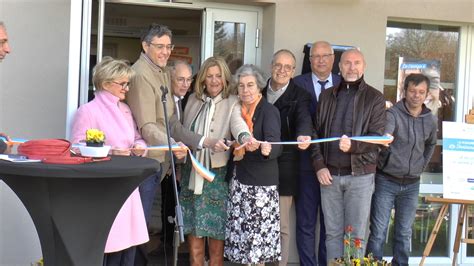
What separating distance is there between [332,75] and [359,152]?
94 cm

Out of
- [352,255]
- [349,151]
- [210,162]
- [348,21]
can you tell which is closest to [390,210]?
[352,255]

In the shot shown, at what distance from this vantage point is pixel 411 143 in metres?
4.88

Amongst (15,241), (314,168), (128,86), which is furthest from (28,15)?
(314,168)

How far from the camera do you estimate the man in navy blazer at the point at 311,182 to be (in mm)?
4922

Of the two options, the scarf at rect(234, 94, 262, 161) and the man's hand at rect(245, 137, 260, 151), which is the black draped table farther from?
the scarf at rect(234, 94, 262, 161)

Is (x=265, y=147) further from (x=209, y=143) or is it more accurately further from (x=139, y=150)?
(x=139, y=150)

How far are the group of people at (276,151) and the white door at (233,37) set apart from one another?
0.81 m

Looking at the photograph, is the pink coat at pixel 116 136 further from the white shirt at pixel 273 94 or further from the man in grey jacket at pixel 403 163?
the man in grey jacket at pixel 403 163

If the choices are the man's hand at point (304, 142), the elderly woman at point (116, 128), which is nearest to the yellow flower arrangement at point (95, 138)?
the elderly woman at point (116, 128)

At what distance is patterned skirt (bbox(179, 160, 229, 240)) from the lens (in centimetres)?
454

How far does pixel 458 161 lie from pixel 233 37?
7.66ft

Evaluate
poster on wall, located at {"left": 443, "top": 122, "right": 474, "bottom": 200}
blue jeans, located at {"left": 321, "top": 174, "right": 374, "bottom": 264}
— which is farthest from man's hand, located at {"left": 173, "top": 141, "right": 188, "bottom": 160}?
poster on wall, located at {"left": 443, "top": 122, "right": 474, "bottom": 200}

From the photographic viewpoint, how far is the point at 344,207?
472 cm

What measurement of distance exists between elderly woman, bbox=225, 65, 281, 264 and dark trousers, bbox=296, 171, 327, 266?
1.55 feet
